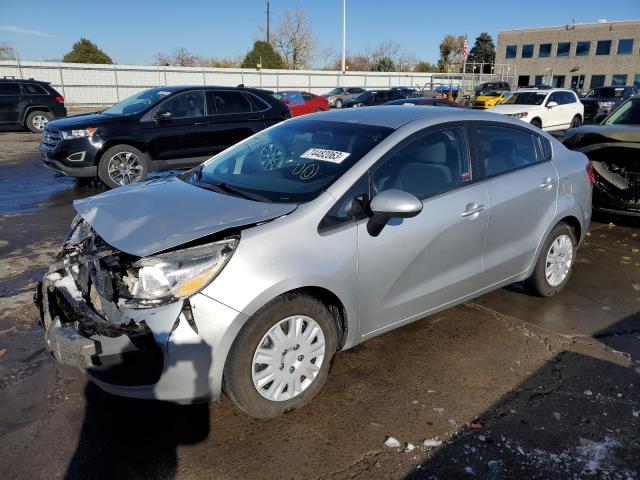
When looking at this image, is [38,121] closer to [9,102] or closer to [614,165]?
[9,102]

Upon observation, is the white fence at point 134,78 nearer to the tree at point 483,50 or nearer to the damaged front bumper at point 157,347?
the damaged front bumper at point 157,347

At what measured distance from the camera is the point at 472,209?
3.55m

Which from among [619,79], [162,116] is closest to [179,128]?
[162,116]

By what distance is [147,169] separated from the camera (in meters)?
8.72

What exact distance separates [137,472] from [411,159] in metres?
2.39

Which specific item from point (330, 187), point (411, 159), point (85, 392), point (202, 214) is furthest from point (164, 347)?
point (411, 159)

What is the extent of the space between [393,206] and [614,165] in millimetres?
5056

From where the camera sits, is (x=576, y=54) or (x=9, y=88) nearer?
(x=9, y=88)

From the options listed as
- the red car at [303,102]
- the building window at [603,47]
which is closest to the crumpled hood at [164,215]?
the red car at [303,102]

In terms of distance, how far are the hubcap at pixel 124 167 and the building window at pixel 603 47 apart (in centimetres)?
5812

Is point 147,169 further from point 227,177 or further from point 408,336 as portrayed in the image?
point 408,336

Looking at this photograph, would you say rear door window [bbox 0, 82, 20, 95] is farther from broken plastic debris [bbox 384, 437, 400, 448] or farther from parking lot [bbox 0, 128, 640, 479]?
broken plastic debris [bbox 384, 437, 400, 448]

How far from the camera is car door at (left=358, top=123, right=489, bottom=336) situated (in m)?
3.10

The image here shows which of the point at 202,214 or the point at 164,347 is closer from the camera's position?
the point at 164,347
